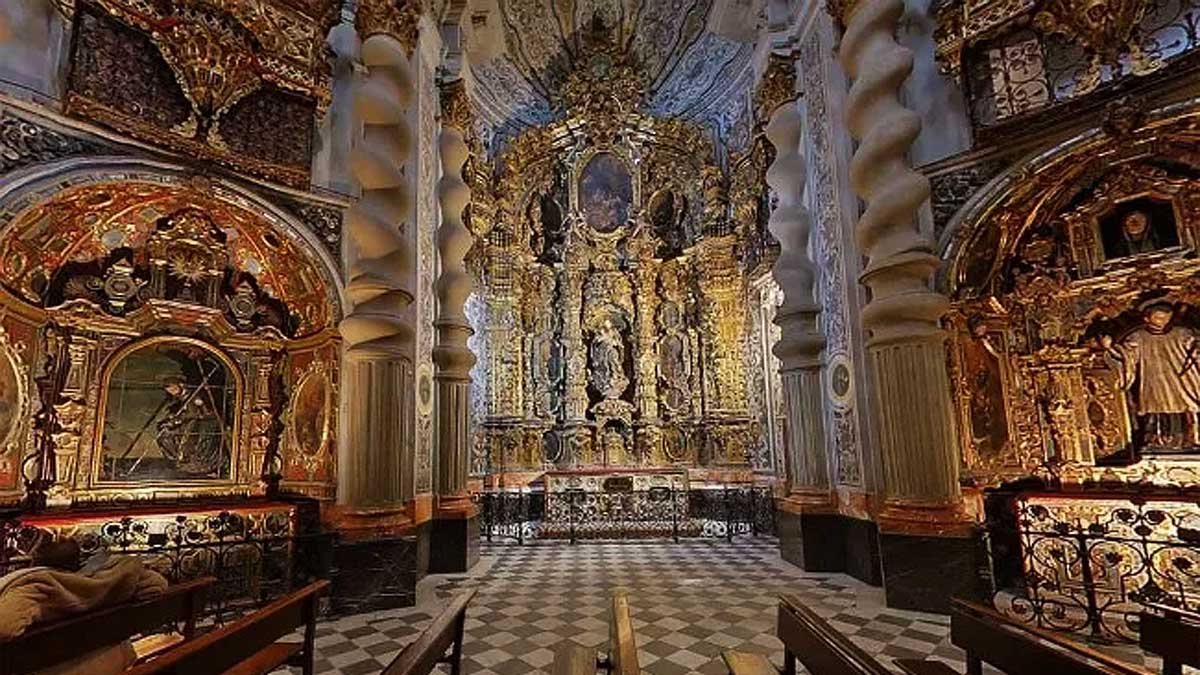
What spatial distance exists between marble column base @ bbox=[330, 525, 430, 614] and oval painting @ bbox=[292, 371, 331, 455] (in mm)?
1359

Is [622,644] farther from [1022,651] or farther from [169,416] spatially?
[169,416]

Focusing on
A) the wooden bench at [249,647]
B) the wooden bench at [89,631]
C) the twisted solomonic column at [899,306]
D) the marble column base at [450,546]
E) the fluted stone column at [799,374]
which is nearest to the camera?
the wooden bench at [249,647]

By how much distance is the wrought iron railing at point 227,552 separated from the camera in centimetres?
501

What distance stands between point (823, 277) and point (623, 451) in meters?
6.36

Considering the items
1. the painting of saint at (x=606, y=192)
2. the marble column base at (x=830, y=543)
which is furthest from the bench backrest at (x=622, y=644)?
the painting of saint at (x=606, y=192)

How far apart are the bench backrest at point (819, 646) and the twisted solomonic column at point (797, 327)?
4.48 m

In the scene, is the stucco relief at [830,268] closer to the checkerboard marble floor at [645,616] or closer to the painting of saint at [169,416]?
the checkerboard marble floor at [645,616]

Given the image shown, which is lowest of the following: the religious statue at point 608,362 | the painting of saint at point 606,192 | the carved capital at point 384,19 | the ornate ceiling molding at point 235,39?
the religious statue at point 608,362

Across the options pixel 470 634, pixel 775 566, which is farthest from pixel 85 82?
pixel 775 566

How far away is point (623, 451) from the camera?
39.8ft

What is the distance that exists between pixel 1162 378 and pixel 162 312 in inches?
414

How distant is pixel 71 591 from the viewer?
7.82ft

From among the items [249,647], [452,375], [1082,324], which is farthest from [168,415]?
[1082,324]

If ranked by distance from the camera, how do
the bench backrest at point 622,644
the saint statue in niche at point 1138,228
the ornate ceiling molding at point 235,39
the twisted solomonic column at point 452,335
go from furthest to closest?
the twisted solomonic column at point 452,335 < the saint statue in niche at point 1138,228 < the ornate ceiling molding at point 235,39 < the bench backrest at point 622,644
